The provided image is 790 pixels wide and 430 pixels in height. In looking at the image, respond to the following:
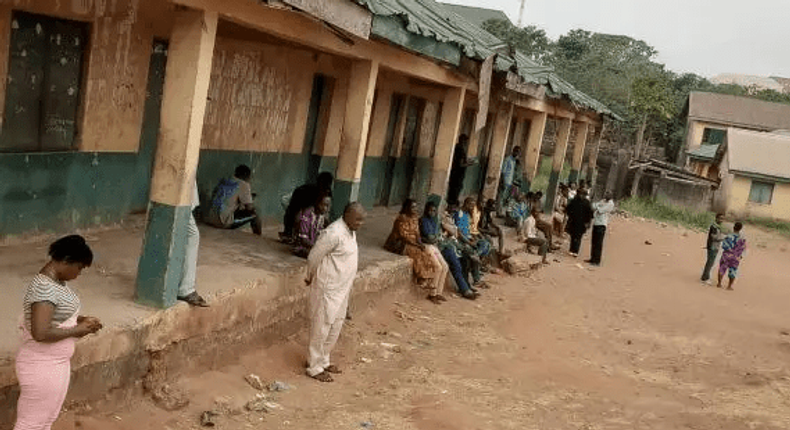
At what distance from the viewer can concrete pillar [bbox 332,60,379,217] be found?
8.48 m

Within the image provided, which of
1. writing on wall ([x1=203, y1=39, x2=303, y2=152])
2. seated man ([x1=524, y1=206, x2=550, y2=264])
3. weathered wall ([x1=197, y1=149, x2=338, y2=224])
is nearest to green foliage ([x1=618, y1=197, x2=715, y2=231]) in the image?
seated man ([x1=524, y1=206, x2=550, y2=264])

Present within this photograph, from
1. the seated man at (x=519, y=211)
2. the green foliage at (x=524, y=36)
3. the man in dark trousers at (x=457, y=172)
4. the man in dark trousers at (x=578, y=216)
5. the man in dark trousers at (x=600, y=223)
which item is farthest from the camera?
the green foliage at (x=524, y=36)

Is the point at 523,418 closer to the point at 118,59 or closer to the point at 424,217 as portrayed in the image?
the point at 424,217

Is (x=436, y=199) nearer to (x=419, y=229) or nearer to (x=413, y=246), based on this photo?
(x=419, y=229)

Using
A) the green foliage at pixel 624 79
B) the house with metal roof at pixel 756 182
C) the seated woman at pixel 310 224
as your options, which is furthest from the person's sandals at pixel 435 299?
the green foliage at pixel 624 79

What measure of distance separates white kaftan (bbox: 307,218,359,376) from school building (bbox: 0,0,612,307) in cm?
136

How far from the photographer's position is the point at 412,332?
9.08 m

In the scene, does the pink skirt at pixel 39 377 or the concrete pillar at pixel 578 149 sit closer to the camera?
the pink skirt at pixel 39 377

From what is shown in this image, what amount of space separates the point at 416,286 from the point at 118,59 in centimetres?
479

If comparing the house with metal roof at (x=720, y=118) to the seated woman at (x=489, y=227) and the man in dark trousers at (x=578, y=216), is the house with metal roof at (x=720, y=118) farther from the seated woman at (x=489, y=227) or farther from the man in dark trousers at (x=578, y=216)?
the seated woman at (x=489, y=227)

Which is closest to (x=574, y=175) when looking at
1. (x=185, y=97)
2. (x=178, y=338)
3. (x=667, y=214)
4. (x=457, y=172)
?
(x=667, y=214)

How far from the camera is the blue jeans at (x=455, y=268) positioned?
10.9m

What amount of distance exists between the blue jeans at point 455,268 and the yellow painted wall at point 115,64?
4.58 m

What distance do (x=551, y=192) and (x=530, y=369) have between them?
12148 millimetres
